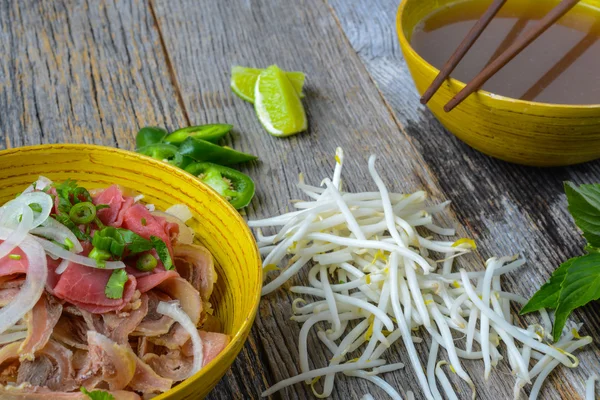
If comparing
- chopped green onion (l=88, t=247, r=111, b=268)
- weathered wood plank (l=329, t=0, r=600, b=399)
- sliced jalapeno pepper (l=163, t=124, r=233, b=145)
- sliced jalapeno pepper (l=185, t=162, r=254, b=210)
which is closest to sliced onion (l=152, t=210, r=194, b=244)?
chopped green onion (l=88, t=247, r=111, b=268)

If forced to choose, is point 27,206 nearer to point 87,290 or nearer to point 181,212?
point 87,290

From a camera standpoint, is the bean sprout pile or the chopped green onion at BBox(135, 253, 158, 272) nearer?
the chopped green onion at BBox(135, 253, 158, 272)

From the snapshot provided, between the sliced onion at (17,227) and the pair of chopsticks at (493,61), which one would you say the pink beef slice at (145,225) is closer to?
the sliced onion at (17,227)

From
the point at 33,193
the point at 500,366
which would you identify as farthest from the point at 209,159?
the point at 500,366

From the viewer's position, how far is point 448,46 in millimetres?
2279

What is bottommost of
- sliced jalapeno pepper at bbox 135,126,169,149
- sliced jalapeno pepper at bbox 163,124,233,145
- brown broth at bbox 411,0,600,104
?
sliced jalapeno pepper at bbox 135,126,169,149

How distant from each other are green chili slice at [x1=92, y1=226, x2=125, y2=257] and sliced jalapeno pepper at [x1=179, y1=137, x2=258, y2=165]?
2.64 feet

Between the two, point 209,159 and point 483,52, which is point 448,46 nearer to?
point 483,52

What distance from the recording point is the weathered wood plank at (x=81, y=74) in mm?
2400

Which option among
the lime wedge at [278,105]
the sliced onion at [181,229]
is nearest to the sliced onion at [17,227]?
the sliced onion at [181,229]

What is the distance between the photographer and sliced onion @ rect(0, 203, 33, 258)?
131cm

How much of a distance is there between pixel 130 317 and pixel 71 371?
0.52 ft

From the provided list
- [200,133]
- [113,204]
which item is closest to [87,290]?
[113,204]

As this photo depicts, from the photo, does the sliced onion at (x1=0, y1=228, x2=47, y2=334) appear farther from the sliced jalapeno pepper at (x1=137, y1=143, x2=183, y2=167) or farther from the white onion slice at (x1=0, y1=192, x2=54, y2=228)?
the sliced jalapeno pepper at (x1=137, y1=143, x2=183, y2=167)
